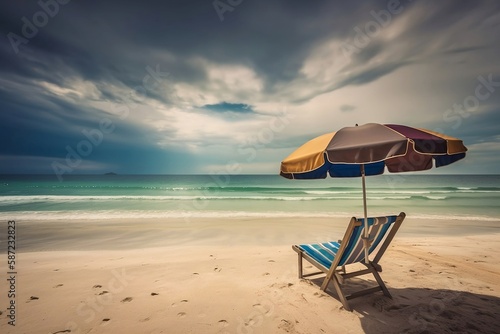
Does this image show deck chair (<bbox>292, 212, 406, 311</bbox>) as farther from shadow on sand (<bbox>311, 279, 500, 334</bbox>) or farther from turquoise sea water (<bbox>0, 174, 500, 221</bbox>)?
turquoise sea water (<bbox>0, 174, 500, 221</bbox>)

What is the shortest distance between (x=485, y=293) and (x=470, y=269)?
1.55 meters

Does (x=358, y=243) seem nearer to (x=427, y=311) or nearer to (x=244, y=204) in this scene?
(x=427, y=311)

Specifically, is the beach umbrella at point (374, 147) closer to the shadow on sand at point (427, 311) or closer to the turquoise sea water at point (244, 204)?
the shadow on sand at point (427, 311)

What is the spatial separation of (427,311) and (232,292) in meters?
3.07

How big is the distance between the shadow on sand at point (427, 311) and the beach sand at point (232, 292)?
0.01m

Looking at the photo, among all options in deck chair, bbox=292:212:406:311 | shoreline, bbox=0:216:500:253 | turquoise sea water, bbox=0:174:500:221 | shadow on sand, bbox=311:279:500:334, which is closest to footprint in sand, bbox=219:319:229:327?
deck chair, bbox=292:212:406:311

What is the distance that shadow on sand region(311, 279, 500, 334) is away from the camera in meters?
2.87

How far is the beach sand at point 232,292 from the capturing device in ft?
9.87

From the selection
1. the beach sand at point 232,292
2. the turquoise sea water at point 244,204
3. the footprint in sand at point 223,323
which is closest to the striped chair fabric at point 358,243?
the beach sand at point 232,292

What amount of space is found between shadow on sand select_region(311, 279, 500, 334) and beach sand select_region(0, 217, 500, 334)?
0.01 metres

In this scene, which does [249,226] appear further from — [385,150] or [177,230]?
[385,150]

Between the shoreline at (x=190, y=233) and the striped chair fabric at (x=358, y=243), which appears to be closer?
the striped chair fabric at (x=358, y=243)

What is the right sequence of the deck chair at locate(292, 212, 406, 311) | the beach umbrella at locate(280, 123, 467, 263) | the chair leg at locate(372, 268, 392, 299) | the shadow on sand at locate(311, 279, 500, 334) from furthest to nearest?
the chair leg at locate(372, 268, 392, 299) < the deck chair at locate(292, 212, 406, 311) < the shadow on sand at locate(311, 279, 500, 334) < the beach umbrella at locate(280, 123, 467, 263)


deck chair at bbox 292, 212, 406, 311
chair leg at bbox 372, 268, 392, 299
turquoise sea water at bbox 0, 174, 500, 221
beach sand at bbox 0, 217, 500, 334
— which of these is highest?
deck chair at bbox 292, 212, 406, 311
